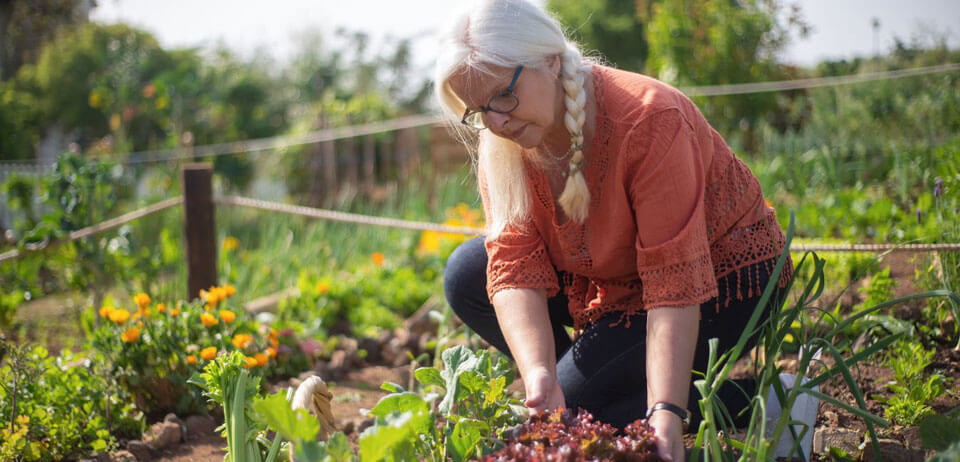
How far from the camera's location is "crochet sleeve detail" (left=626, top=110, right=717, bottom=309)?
4.53 feet

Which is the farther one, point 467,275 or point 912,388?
point 467,275

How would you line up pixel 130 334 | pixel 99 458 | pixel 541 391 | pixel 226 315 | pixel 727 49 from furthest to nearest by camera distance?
1. pixel 727 49
2. pixel 226 315
3. pixel 130 334
4. pixel 99 458
5. pixel 541 391

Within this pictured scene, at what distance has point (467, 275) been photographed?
2.00m

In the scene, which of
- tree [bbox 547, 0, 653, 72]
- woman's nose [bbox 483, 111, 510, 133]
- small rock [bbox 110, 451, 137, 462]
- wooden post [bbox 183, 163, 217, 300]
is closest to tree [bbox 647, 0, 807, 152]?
wooden post [bbox 183, 163, 217, 300]

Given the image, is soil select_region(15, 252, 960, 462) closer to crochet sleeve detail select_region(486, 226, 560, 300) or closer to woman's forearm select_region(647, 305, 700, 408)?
woman's forearm select_region(647, 305, 700, 408)

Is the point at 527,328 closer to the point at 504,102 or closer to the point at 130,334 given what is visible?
the point at 504,102

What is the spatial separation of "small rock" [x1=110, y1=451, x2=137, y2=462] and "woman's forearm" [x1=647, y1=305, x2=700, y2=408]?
1340mm

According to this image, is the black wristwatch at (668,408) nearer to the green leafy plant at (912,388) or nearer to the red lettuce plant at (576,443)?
the red lettuce plant at (576,443)

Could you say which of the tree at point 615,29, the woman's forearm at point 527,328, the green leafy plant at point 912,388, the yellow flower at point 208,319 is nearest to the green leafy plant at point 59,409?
the yellow flower at point 208,319

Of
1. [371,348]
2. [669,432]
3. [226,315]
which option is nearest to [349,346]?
[371,348]

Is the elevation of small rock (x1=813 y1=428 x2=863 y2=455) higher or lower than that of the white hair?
lower

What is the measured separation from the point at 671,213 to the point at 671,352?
0.88 feet

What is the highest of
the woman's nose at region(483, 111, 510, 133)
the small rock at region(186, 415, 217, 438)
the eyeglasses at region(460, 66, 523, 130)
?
the eyeglasses at region(460, 66, 523, 130)

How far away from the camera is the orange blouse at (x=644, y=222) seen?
1.41m
